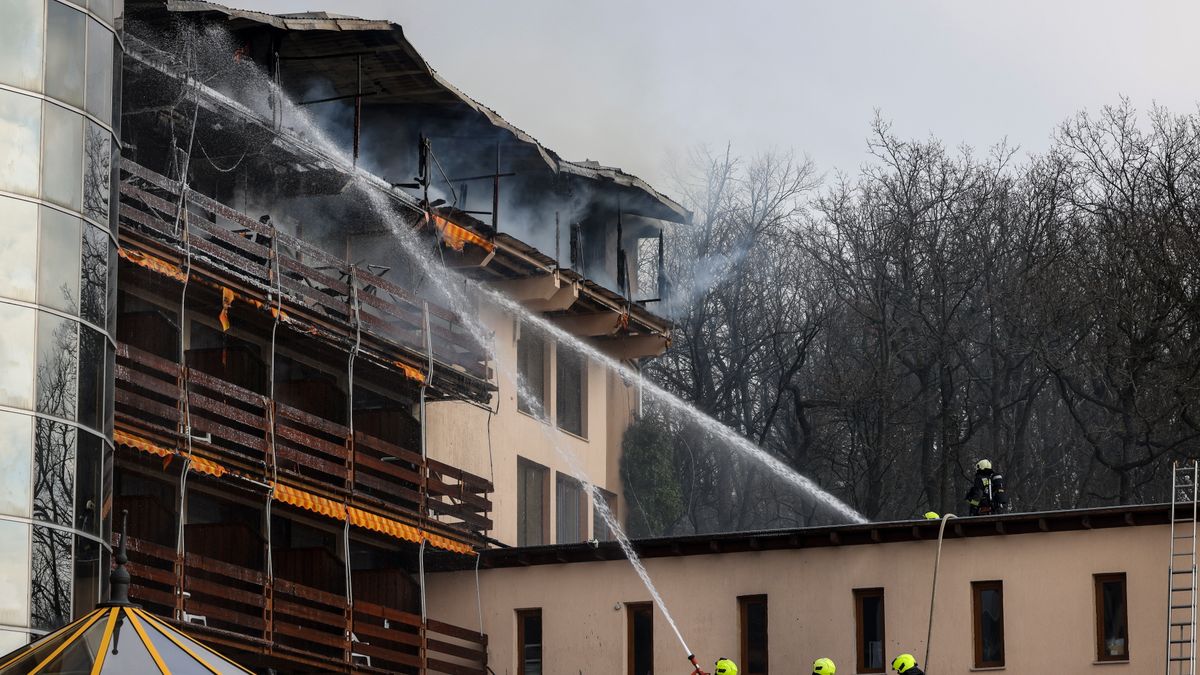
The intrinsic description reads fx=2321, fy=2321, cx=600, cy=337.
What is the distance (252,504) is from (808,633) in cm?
990

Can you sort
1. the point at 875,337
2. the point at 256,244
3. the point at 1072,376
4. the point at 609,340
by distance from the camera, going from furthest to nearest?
the point at 875,337 → the point at 1072,376 → the point at 609,340 → the point at 256,244

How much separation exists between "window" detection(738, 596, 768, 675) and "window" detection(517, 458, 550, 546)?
782 cm

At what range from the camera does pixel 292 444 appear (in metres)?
39.5

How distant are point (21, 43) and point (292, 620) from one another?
14.6 m

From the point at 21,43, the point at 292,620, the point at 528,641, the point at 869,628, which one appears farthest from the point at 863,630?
the point at 21,43

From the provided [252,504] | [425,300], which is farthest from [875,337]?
[252,504]

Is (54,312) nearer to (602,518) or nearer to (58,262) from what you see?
(58,262)

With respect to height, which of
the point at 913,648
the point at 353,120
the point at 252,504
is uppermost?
the point at 353,120

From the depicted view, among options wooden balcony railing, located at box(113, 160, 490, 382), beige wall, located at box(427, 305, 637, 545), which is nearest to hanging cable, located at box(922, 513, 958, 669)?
wooden balcony railing, located at box(113, 160, 490, 382)

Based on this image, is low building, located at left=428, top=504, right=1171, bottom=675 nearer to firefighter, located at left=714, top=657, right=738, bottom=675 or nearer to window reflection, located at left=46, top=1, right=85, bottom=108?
firefighter, located at left=714, top=657, right=738, bottom=675

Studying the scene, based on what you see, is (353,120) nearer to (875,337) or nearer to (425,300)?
(425,300)

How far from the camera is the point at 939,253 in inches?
2554

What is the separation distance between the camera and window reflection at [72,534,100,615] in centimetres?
2939

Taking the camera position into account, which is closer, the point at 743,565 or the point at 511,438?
the point at 743,565
